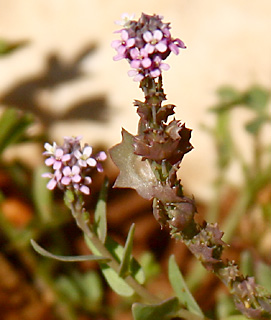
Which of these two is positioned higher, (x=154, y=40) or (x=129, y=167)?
(x=154, y=40)

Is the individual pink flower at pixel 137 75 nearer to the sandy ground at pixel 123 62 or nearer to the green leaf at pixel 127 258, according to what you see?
the green leaf at pixel 127 258

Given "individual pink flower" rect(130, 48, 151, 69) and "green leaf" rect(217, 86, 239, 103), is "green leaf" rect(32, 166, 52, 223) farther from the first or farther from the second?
"individual pink flower" rect(130, 48, 151, 69)

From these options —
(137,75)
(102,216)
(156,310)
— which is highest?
(137,75)

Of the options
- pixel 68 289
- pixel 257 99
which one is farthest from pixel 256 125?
pixel 68 289

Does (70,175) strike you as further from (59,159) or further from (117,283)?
(117,283)

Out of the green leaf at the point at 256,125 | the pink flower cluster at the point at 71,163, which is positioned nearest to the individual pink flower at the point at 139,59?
the pink flower cluster at the point at 71,163

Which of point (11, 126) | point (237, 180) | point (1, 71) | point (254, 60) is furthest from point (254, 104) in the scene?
point (1, 71)

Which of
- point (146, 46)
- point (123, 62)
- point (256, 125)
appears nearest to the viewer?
point (146, 46)
